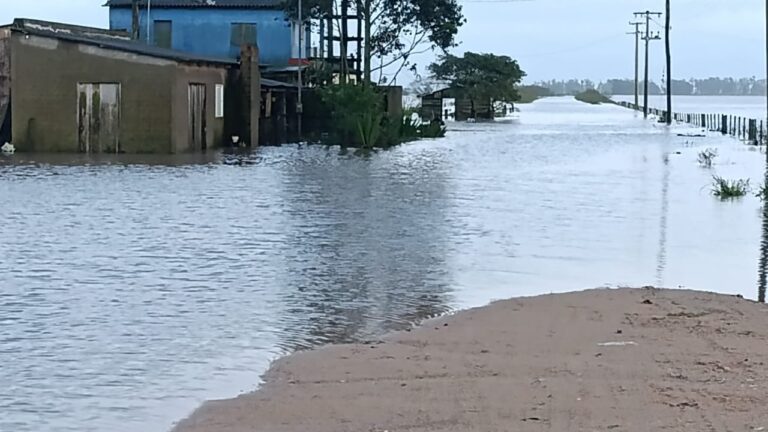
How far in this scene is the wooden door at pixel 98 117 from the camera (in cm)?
3612

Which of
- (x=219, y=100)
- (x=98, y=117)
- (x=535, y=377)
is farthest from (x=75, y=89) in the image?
(x=535, y=377)

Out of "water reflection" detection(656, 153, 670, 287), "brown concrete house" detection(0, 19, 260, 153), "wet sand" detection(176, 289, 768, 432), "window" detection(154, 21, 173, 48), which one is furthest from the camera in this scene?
"window" detection(154, 21, 173, 48)

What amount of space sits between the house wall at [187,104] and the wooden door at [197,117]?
190 mm

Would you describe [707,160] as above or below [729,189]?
above

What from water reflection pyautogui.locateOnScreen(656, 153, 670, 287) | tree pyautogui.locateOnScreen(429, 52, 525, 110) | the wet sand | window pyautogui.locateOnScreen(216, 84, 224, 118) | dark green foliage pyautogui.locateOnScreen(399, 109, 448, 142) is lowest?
the wet sand

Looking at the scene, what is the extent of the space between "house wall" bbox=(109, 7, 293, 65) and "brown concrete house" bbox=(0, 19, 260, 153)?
2590 centimetres

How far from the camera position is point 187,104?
37.3 m

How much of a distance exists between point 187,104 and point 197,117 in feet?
4.41

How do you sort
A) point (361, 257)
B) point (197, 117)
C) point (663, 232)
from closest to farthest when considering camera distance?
point (361, 257) < point (663, 232) < point (197, 117)

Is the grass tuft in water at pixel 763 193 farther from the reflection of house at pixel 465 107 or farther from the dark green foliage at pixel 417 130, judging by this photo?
the reflection of house at pixel 465 107

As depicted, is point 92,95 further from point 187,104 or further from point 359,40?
point 359,40

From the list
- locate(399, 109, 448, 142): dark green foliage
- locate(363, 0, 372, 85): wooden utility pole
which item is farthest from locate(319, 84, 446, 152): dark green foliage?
locate(363, 0, 372, 85): wooden utility pole

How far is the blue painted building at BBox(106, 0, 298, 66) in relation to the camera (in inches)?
2472

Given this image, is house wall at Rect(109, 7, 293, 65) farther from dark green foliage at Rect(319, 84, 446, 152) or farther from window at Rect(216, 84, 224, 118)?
window at Rect(216, 84, 224, 118)
